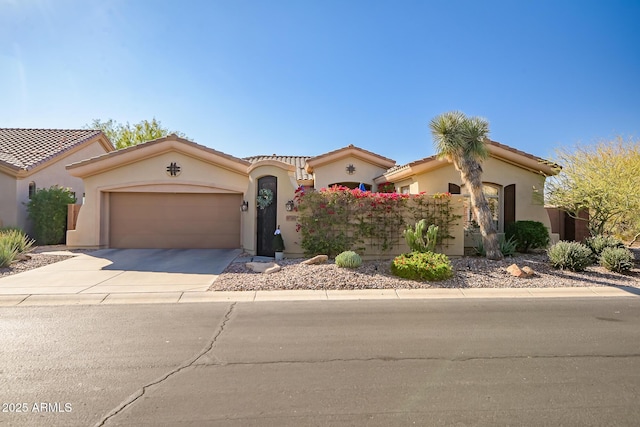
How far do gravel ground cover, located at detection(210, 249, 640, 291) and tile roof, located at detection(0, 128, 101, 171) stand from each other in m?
12.3

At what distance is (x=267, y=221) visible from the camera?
12047mm

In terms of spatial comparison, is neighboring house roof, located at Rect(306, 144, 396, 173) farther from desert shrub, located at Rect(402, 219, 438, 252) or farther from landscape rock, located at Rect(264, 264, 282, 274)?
landscape rock, located at Rect(264, 264, 282, 274)

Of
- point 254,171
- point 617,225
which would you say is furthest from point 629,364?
point 617,225

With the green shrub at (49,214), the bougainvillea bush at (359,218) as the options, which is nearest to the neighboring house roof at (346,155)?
the bougainvillea bush at (359,218)

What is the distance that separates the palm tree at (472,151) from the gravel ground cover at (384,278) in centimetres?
119

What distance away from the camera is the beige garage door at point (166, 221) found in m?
14.2

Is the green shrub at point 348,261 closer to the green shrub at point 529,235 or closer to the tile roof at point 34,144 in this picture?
the green shrub at point 529,235

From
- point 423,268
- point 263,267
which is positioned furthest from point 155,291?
point 423,268

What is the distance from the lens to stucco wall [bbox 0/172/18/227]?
15.1 meters

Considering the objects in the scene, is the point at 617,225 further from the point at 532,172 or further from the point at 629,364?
the point at 629,364

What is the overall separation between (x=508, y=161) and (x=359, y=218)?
24.0ft

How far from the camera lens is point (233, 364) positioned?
4.32 m

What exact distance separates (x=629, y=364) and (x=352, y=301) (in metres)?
4.21

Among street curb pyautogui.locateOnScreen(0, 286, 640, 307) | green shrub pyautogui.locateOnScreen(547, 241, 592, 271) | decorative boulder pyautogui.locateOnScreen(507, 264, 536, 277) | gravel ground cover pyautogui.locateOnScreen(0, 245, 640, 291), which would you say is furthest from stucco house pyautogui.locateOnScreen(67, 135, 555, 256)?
street curb pyautogui.locateOnScreen(0, 286, 640, 307)
